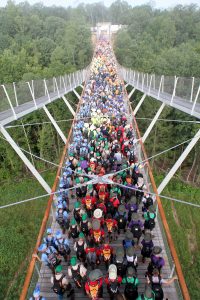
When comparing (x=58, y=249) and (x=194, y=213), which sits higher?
(x=58, y=249)

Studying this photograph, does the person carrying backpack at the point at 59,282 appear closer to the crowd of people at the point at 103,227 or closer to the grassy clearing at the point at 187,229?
the crowd of people at the point at 103,227

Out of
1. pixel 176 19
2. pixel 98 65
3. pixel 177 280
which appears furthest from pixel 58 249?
pixel 176 19

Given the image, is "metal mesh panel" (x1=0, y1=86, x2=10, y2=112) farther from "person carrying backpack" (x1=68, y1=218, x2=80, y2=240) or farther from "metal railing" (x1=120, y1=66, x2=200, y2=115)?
"metal railing" (x1=120, y1=66, x2=200, y2=115)

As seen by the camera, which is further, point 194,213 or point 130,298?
point 194,213

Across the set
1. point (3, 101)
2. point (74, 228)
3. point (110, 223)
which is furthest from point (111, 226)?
point (3, 101)

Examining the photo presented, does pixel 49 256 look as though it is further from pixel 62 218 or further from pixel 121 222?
pixel 121 222

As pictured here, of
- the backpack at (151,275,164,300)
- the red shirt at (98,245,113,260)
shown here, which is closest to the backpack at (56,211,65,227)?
the red shirt at (98,245,113,260)

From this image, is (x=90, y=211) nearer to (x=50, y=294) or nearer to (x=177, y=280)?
(x=50, y=294)
